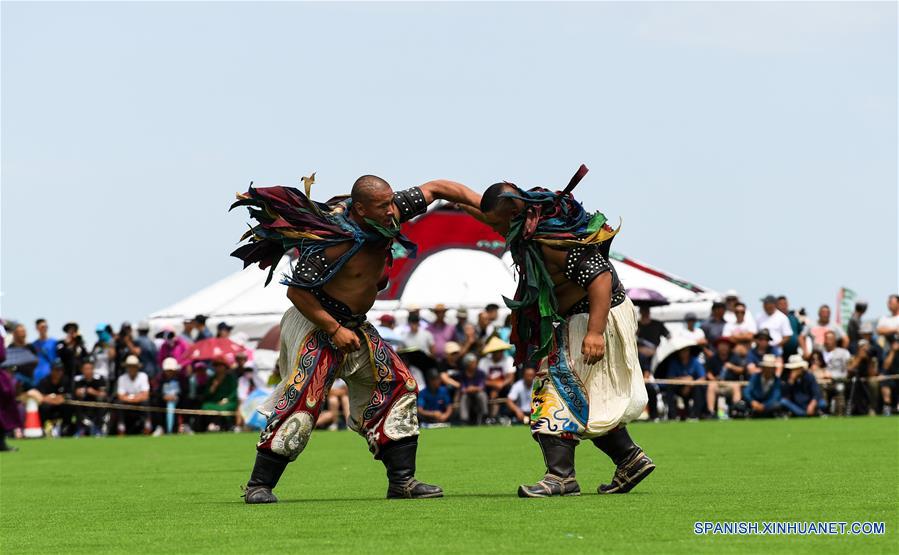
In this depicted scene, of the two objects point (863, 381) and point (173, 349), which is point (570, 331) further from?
point (173, 349)

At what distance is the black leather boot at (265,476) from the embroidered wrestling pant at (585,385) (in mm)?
1476

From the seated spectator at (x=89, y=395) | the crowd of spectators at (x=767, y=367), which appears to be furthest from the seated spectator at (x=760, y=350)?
the seated spectator at (x=89, y=395)

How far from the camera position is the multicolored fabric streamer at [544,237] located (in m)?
8.66

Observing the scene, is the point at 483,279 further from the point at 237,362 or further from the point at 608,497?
the point at 608,497

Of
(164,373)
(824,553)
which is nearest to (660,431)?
(164,373)

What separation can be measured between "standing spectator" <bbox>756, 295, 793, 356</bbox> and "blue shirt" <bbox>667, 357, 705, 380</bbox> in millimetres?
1135

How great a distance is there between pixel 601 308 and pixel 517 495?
3.80 ft

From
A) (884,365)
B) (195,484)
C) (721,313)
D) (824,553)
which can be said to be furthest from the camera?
(721,313)

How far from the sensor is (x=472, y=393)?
24281 millimetres

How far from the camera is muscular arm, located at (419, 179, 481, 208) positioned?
875 centimetres

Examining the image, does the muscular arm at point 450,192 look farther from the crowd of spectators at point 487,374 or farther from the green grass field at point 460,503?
the crowd of spectators at point 487,374

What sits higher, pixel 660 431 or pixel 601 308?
pixel 601 308

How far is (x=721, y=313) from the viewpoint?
25281 millimetres

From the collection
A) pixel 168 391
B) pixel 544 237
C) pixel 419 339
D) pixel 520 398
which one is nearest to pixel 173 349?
pixel 168 391
